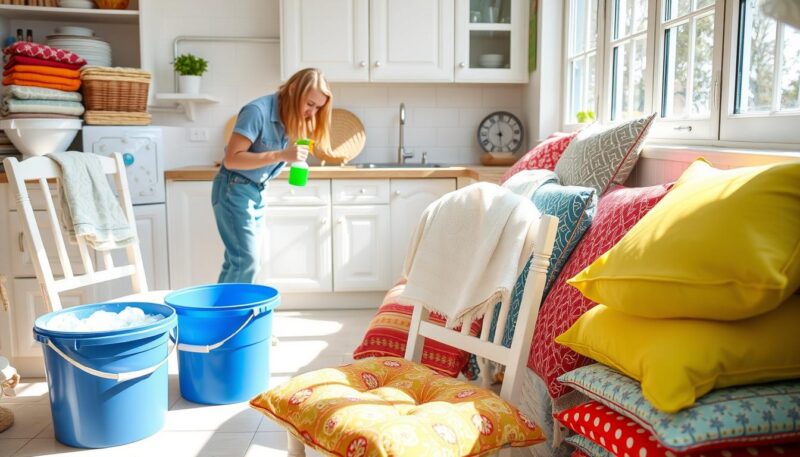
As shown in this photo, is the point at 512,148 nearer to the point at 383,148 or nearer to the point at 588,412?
the point at 383,148

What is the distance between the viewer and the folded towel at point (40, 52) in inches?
133


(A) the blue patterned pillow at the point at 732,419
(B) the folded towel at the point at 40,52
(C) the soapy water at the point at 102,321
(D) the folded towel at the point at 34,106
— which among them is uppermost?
(B) the folded towel at the point at 40,52

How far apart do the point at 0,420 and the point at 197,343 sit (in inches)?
28.5

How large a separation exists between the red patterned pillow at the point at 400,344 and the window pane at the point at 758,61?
1.09m

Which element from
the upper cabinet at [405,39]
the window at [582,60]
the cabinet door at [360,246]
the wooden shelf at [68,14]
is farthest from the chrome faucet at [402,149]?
the wooden shelf at [68,14]

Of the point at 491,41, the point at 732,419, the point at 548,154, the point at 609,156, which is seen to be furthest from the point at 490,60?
the point at 732,419

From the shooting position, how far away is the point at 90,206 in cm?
265

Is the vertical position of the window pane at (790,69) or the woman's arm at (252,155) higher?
the window pane at (790,69)

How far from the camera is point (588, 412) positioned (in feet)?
4.64

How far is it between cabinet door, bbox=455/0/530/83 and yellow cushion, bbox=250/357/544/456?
113 inches

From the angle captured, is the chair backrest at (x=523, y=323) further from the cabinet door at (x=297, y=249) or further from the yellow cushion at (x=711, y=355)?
the cabinet door at (x=297, y=249)

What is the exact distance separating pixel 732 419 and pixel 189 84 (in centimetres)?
383

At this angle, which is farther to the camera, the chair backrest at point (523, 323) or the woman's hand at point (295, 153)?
the woman's hand at point (295, 153)

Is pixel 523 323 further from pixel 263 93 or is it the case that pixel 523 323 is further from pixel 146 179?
pixel 263 93
